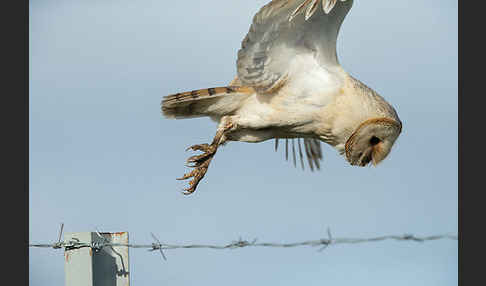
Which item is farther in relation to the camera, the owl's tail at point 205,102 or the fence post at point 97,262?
the owl's tail at point 205,102

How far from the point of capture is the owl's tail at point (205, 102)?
505 centimetres

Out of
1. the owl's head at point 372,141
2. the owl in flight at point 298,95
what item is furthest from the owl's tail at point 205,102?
the owl's head at point 372,141

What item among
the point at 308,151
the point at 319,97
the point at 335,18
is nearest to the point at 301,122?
the point at 319,97

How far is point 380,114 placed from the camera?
4.80m

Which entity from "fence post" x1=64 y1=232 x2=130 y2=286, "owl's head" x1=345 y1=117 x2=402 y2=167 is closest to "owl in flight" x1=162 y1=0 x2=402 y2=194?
"owl's head" x1=345 y1=117 x2=402 y2=167

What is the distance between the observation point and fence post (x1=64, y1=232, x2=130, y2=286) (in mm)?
3504

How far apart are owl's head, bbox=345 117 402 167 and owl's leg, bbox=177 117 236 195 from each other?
2.60 feet

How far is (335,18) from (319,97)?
49cm

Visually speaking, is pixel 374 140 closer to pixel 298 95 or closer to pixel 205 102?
pixel 298 95

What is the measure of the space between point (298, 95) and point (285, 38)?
0.37m

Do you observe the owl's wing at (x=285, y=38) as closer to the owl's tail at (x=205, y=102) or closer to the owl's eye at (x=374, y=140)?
the owl's tail at (x=205, y=102)

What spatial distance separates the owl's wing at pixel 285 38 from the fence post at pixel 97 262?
1.60m

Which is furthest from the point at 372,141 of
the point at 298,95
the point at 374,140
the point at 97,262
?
the point at 97,262

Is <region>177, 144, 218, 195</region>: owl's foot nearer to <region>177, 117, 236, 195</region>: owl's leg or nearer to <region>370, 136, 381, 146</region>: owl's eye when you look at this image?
<region>177, 117, 236, 195</region>: owl's leg
